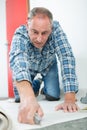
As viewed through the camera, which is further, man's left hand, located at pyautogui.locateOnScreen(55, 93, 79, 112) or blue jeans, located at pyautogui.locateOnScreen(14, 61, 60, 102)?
blue jeans, located at pyautogui.locateOnScreen(14, 61, 60, 102)

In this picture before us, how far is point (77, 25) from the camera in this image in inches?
94.0

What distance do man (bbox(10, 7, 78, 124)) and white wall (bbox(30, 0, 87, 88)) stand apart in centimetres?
39

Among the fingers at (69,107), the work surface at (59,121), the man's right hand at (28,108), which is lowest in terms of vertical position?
the work surface at (59,121)

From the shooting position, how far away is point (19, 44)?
1513 mm

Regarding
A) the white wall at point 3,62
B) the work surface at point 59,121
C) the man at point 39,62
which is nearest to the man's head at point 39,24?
the man at point 39,62

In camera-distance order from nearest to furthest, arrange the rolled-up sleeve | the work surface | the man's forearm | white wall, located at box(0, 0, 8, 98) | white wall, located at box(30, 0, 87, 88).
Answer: the work surface < the man's forearm < the rolled-up sleeve < white wall, located at box(30, 0, 87, 88) < white wall, located at box(0, 0, 8, 98)

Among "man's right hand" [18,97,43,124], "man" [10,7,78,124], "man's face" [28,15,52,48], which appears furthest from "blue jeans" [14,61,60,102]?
"man's right hand" [18,97,43,124]

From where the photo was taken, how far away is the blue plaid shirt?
1383mm

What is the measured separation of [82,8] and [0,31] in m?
1.65

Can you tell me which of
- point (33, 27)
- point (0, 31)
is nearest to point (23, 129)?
point (33, 27)

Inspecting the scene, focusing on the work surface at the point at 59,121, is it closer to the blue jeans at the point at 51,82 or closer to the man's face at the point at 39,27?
the man's face at the point at 39,27

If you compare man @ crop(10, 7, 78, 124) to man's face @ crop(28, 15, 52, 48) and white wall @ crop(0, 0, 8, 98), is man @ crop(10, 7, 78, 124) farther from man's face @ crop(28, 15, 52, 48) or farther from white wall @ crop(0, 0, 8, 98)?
white wall @ crop(0, 0, 8, 98)

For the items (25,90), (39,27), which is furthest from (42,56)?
(25,90)

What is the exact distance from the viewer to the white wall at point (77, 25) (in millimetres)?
2328
